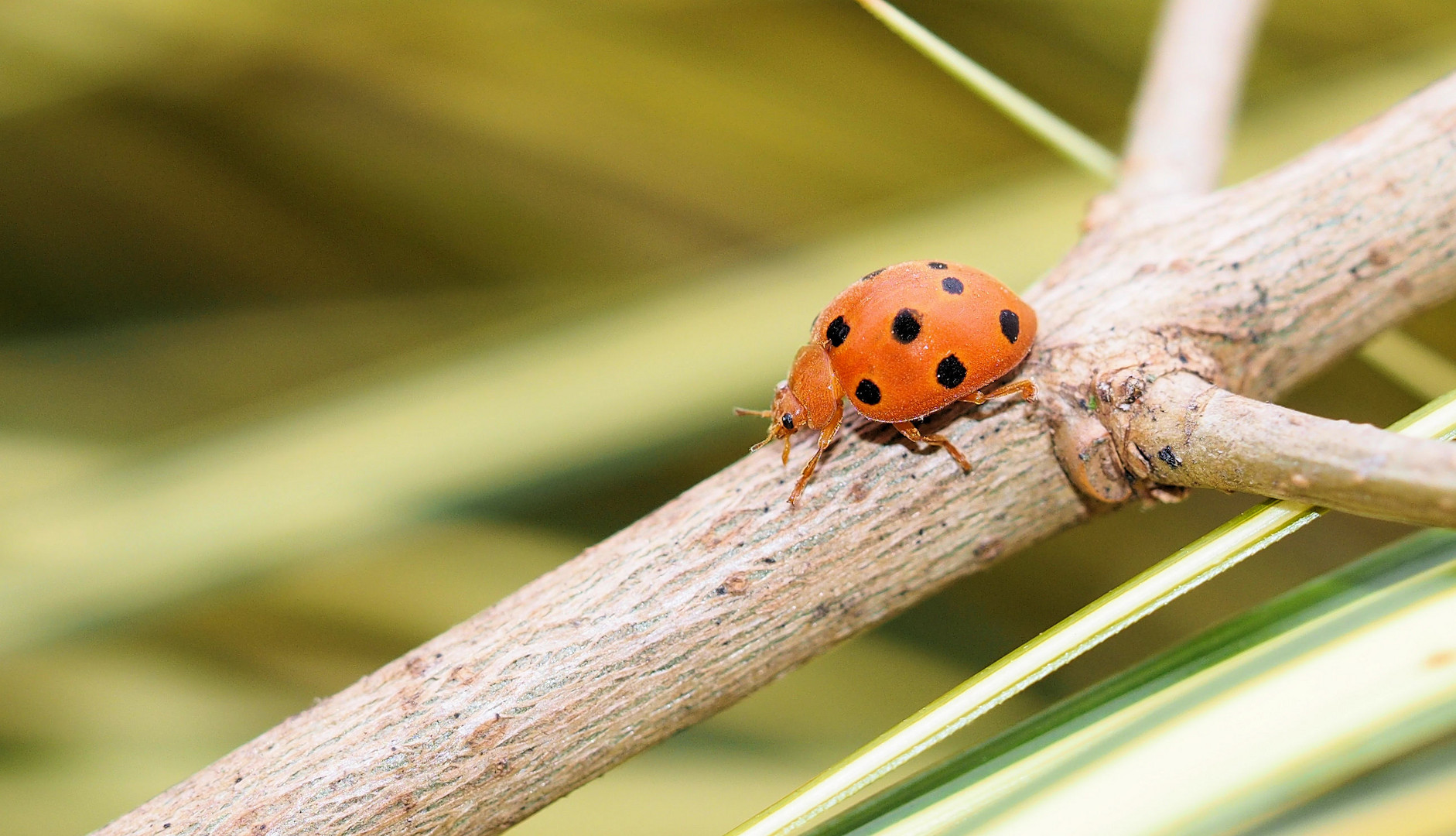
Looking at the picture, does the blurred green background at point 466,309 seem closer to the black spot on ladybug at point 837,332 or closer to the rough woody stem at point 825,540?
the black spot on ladybug at point 837,332

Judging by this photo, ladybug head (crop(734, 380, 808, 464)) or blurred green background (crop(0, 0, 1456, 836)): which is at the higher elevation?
blurred green background (crop(0, 0, 1456, 836))

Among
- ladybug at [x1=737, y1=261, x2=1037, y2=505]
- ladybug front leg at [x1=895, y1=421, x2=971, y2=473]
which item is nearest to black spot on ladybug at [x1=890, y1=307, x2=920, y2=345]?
ladybug at [x1=737, y1=261, x2=1037, y2=505]

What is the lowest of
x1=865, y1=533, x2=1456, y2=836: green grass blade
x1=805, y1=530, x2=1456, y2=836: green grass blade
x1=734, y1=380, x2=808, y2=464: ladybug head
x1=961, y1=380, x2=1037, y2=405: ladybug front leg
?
x1=865, y1=533, x2=1456, y2=836: green grass blade

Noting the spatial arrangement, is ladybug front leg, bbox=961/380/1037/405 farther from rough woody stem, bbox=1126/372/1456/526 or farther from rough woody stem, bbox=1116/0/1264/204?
rough woody stem, bbox=1116/0/1264/204

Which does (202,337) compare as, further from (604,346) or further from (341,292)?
(604,346)

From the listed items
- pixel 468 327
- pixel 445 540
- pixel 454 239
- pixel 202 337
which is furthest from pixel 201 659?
pixel 454 239

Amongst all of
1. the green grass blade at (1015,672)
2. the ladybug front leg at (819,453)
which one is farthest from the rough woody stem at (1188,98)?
the green grass blade at (1015,672)
